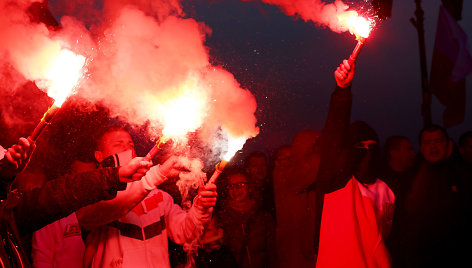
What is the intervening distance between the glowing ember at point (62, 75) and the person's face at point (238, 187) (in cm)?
228

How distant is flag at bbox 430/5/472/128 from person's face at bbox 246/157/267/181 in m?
4.58

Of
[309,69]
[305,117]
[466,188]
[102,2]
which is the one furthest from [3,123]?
[309,69]

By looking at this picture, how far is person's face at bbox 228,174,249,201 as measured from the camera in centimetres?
439

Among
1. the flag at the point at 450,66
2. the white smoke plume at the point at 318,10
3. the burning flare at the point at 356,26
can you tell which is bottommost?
the burning flare at the point at 356,26

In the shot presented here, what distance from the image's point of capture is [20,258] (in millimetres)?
2186

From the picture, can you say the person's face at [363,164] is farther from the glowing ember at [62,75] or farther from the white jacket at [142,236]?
the glowing ember at [62,75]

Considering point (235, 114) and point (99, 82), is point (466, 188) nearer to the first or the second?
point (235, 114)

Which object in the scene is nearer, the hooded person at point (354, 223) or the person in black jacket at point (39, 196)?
the person in black jacket at point (39, 196)

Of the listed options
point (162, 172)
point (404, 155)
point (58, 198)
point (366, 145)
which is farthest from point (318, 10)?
point (58, 198)

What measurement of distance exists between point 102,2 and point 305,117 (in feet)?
49.5

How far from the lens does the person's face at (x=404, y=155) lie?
15.9 feet

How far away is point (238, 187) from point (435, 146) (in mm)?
2341

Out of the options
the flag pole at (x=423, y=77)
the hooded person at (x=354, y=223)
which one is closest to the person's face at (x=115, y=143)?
the hooded person at (x=354, y=223)

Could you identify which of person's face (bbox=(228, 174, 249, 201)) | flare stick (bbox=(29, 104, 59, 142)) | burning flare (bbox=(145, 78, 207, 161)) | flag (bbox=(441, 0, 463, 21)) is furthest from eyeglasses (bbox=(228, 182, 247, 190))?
flag (bbox=(441, 0, 463, 21))
